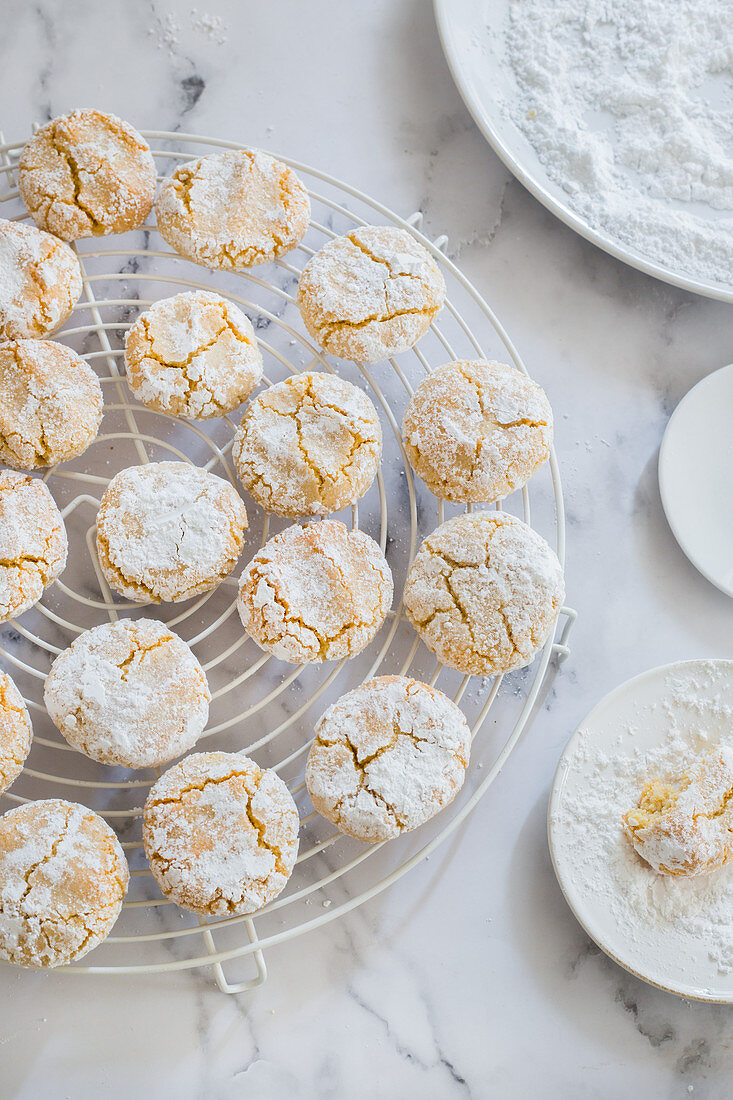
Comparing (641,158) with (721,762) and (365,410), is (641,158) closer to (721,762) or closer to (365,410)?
(365,410)

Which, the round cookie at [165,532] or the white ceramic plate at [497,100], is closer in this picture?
the round cookie at [165,532]

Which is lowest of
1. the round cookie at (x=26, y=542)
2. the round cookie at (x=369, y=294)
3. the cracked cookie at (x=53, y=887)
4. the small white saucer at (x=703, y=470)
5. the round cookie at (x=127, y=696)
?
the cracked cookie at (x=53, y=887)

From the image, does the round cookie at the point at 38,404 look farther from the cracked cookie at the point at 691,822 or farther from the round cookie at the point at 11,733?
the cracked cookie at the point at 691,822

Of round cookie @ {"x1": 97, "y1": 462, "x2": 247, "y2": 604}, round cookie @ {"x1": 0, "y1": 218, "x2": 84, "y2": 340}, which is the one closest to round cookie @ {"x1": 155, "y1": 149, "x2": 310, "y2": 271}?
round cookie @ {"x1": 0, "y1": 218, "x2": 84, "y2": 340}

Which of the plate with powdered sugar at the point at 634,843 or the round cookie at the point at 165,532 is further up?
the round cookie at the point at 165,532

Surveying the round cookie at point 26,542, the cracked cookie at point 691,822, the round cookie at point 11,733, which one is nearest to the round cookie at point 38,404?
the round cookie at point 26,542

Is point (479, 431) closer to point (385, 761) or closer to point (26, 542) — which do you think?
point (385, 761)

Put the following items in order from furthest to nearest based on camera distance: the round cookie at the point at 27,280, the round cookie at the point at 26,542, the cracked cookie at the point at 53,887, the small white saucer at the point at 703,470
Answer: the small white saucer at the point at 703,470 → the round cookie at the point at 27,280 → the round cookie at the point at 26,542 → the cracked cookie at the point at 53,887

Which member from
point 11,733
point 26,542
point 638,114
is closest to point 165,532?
point 26,542
